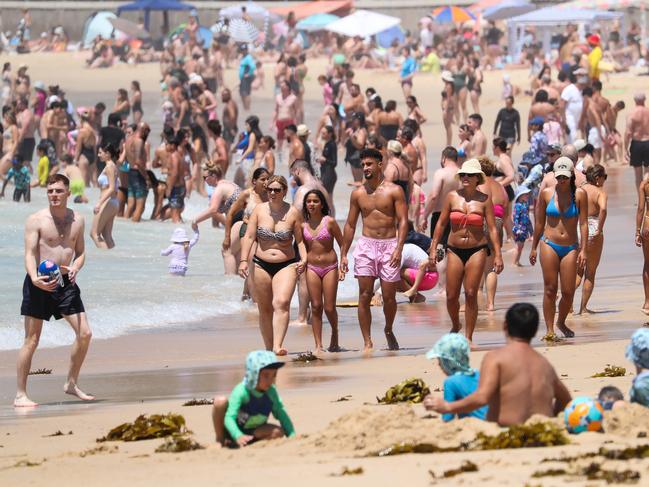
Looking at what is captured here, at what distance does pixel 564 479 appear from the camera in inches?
244

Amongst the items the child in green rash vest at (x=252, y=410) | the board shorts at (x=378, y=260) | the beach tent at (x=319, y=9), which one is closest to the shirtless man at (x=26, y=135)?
the board shorts at (x=378, y=260)

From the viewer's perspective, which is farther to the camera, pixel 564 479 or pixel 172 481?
pixel 172 481

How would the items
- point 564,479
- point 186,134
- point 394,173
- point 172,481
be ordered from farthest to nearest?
point 186,134 < point 394,173 < point 172,481 < point 564,479

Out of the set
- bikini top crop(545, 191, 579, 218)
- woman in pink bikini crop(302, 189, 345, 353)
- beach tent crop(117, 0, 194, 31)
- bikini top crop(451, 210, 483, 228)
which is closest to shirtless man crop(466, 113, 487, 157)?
bikini top crop(545, 191, 579, 218)

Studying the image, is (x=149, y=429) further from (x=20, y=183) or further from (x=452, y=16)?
(x=452, y=16)

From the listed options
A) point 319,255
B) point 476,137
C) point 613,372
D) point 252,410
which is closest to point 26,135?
point 476,137

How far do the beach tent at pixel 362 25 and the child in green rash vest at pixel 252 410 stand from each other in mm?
44378

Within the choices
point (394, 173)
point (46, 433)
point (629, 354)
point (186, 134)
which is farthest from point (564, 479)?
point (186, 134)

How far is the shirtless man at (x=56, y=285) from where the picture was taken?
392 inches

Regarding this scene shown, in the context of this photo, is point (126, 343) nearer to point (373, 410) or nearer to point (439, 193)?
point (439, 193)

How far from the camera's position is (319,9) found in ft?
192

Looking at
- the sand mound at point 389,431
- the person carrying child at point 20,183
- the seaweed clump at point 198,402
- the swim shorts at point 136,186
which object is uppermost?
the sand mound at point 389,431

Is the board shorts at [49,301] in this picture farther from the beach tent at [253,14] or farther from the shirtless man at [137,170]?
the beach tent at [253,14]

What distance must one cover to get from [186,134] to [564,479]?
61.7ft
